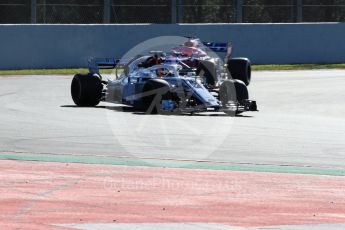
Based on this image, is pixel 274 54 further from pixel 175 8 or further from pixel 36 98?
pixel 36 98

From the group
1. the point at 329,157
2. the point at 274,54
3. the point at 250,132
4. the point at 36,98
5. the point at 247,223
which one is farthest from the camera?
the point at 274,54

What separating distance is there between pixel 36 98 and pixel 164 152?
9679 mm

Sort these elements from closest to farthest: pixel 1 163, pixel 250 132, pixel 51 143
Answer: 1. pixel 1 163
2. pixel 51 143
3. pixel 250 132

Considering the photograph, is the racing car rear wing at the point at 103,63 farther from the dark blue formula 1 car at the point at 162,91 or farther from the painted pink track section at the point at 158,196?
the painted pink track section at the point at 158,196

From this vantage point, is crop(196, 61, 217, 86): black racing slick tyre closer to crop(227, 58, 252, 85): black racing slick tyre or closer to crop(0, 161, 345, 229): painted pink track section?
crop(227, 58, 252, 85): black racing slick tyre

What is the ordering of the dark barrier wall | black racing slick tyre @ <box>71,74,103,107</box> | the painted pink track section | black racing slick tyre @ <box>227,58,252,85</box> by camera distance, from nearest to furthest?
1. the painted pink track section
2. black racing slick tyre @ <box>71,74,103,107</box>
3. black racing slick tyre @ <box>227,58,252,85</box>
4. the dark barrier wall

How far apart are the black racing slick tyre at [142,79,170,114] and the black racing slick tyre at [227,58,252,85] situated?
521 centimetres

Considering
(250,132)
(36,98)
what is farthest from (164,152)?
(36,98)

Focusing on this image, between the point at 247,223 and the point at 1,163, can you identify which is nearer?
the point at 247,223

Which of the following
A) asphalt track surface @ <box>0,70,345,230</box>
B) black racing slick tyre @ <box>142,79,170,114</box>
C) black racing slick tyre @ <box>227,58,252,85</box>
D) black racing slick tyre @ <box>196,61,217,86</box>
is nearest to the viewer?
asphalt track surface @ <box>0,70,345,230</box>

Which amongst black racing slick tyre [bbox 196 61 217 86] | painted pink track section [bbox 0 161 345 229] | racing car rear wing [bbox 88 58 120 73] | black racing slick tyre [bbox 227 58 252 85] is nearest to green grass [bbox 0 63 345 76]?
black racing slick tyre [bbox 227 58 252 85]

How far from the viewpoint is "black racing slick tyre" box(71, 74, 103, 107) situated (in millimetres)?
20547

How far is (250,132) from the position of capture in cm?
1617

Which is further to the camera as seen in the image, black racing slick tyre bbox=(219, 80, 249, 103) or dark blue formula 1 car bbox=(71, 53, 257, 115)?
black racing slick tyre bbox=(219, 80, 249, 103)
